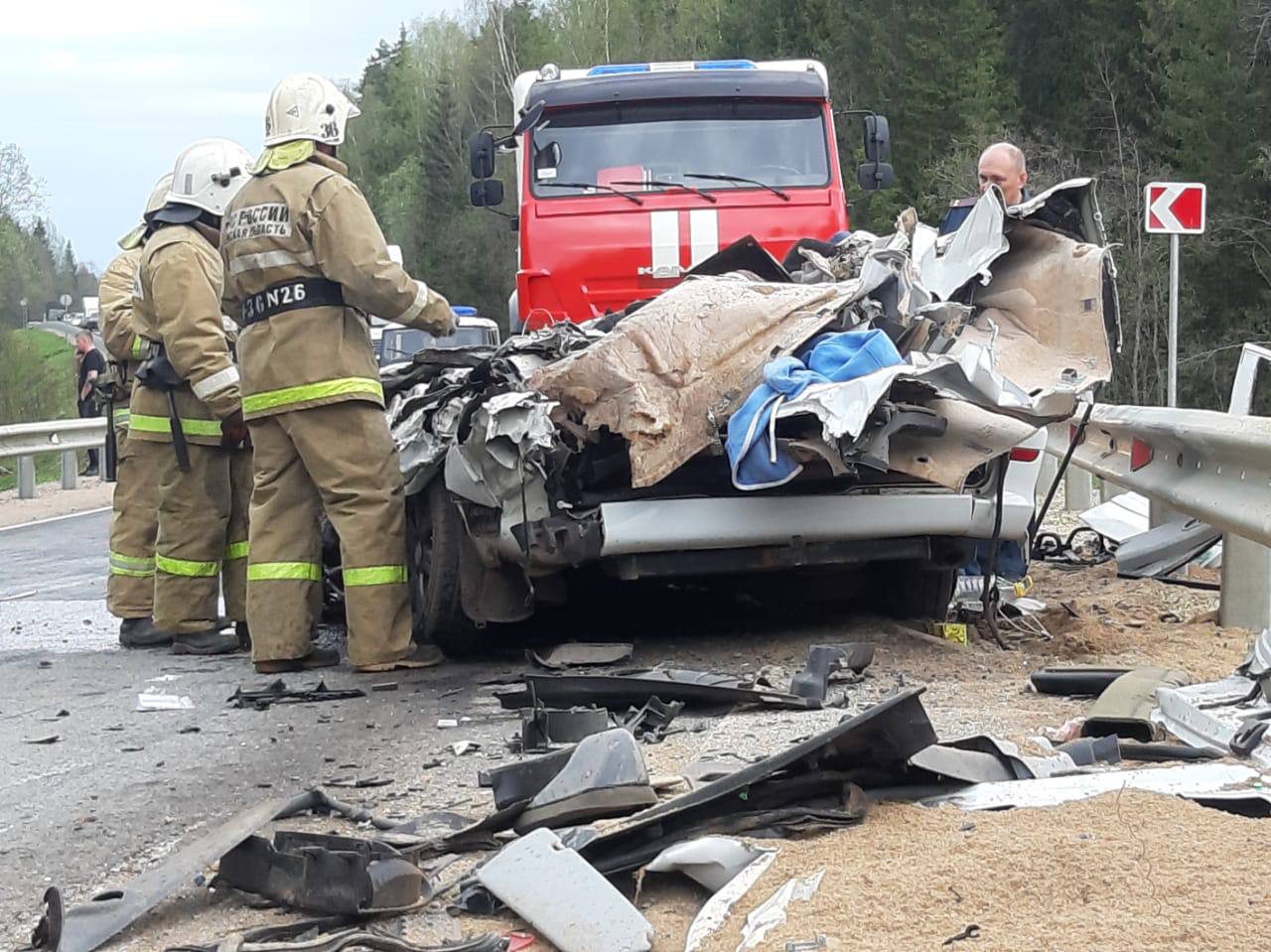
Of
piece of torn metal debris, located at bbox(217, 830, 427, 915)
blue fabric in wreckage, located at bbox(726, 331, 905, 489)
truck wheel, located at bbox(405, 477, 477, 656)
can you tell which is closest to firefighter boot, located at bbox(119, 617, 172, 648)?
truck wheel, located at bbox(405, 477, 477, 656)

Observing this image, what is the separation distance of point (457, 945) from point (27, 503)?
53.6 ft

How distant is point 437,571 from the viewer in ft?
19.7

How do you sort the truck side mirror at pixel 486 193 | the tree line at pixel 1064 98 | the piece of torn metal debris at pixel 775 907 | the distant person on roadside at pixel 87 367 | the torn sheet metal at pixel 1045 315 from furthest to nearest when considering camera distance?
the tree line at pixel 1064 98, the distant person on roadside at pixel 87 367, the truck side mirror at pixel 486 193, the torn sheet metal at pixel 1045 315, the piece of torn metal debris at pixel 775 907

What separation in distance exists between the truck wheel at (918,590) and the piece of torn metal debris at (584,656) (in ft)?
3.85

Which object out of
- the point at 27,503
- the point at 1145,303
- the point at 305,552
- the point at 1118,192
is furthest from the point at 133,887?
the point at 1118,192

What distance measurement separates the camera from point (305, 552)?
6.32m

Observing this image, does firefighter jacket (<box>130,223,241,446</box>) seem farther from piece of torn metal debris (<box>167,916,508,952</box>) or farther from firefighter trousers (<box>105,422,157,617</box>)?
piece of torn metal debris (<box>167,916,508,952</box>)

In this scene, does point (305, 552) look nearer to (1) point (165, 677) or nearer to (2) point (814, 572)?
(1) point (165, 677)

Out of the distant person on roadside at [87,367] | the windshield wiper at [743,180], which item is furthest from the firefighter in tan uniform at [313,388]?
the distant person on roadside at [87,367]

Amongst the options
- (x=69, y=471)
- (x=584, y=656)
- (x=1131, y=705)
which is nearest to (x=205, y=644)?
(x=584, y=656)

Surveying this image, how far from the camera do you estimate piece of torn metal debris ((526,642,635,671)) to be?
563 centimetres

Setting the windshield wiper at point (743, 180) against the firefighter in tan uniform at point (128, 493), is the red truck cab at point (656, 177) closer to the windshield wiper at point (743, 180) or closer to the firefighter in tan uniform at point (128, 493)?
the windshield wiper at point (743, 180)

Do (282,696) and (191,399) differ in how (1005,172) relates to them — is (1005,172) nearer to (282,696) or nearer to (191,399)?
(191,399)

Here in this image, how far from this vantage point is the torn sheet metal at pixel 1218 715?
3.57m
